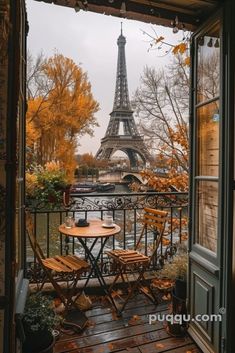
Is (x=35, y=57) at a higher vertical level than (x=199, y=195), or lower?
higher

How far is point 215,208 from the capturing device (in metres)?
1.98

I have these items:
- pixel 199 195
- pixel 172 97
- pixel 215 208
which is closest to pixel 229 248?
pixel 215 208

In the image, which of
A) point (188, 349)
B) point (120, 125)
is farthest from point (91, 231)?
point (120, 125)

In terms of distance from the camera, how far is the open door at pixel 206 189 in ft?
6.05

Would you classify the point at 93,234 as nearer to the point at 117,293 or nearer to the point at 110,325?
the point at 110,325

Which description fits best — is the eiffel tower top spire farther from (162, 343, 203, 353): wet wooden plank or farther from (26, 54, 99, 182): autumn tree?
(162, 343, 203, 353): wet wooden plank

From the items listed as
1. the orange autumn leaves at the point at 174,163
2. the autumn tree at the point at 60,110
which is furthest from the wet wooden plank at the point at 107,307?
the autumn tree at the point at 60,110

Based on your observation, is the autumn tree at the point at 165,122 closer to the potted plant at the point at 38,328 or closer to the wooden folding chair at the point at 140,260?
the wooden folding chair at the point at 140,260

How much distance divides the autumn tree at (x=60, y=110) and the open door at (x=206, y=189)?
10594 mm

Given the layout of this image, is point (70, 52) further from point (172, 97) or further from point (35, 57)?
point (172, 97)

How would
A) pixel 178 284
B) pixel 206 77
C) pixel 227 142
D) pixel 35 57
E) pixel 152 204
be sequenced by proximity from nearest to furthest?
pixel 227 142 < pixel 206 77 < pixel 178 284 < pixel 152 204 < pixel 35 57

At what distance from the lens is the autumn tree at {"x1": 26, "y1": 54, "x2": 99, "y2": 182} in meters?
12.5

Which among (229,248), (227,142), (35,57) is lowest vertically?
(229,248)

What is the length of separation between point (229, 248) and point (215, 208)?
12.8 inches
